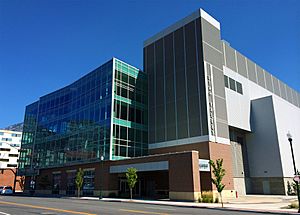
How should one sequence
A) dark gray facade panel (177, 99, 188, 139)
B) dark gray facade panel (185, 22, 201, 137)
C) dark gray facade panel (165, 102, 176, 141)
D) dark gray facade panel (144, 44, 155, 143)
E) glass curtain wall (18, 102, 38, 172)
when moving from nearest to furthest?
dark gray facade panel (185, 22, 201, 137) < dark gray facade panel (177, 99, 188, 139) < dark gray facade panel (165, 102, 176, 141) < dark gray facade panel (144, 44, 155, 143) < glass curtain wall (18, 102, 38, 172)

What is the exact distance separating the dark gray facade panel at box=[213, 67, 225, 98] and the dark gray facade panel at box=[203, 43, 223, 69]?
1.11m

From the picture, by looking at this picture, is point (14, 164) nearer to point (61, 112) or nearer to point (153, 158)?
point (61, 112)

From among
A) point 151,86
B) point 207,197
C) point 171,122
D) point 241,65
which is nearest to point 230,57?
point 241,65

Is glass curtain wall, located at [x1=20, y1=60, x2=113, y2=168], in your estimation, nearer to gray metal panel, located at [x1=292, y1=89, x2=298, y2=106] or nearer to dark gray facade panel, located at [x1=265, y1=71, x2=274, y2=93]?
dark gray facade panel, located at [x1=265, y1=71, x2=274, y2=93]

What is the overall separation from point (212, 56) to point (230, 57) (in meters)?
6.97

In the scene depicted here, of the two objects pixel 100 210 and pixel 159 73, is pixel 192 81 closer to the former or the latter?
pixel 159 73

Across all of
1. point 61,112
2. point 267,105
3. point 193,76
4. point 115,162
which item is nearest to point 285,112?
point 267,105

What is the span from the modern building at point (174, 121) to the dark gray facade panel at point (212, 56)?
0.57 ft

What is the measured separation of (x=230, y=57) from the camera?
46.1 m

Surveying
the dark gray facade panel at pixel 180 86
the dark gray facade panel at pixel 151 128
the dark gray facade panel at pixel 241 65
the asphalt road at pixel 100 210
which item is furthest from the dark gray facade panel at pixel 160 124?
the asphalt road at pixel 100 210

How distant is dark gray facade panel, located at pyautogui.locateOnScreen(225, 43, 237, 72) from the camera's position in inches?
1780

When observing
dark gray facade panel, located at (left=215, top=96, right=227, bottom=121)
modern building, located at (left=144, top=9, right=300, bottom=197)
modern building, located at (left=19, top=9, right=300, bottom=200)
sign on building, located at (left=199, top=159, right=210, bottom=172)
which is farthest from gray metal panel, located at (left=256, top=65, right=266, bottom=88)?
sign on building, located at (left=199, top=159, right=210, bottom=172)

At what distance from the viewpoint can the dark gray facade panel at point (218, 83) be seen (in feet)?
129

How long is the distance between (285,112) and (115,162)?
30616 mm
